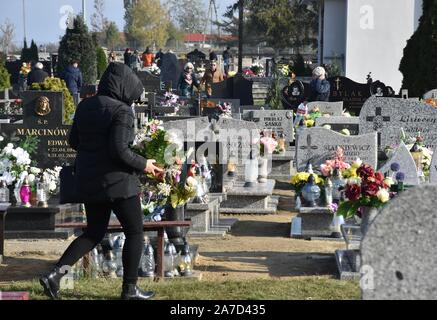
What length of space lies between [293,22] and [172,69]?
31393 millimetres

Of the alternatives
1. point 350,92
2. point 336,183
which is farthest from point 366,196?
point 350,92

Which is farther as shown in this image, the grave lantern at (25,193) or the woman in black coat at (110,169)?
the grave lantern at (25,193)

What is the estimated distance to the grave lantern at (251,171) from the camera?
13.4 metres

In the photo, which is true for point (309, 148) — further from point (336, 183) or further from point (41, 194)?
point (41, 194)

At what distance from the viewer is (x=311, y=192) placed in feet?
36.5

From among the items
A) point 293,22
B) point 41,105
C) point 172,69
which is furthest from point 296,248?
point 293,22

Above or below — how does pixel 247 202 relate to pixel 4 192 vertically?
below

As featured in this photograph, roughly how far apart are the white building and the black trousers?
2436cm

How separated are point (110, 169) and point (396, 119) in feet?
30.6

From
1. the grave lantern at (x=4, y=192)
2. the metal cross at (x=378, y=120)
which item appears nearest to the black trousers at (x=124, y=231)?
the grave lantern at (x=4, y=192)

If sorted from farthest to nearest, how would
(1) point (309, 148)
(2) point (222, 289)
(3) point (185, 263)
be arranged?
(1) point (309, 148)
(3) point (185, 263)
(2) point (222, 289)

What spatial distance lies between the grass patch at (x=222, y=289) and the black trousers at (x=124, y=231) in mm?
413

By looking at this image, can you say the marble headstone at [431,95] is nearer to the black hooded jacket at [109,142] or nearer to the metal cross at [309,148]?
the metal cross at [309,148]

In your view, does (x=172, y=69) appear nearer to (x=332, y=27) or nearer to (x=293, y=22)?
(x=332, y=27)
